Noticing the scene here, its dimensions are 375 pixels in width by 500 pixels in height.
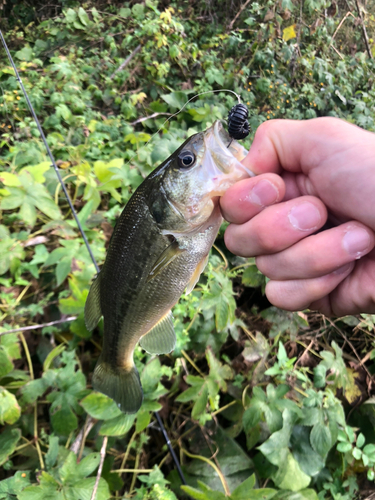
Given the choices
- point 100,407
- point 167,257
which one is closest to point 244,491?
point 100,407

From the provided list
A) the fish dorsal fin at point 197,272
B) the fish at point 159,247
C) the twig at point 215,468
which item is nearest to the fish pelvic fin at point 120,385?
the fish at point 159,247

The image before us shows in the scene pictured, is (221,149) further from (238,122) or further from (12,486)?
(12,486)

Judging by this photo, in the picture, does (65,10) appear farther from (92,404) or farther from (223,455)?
(223,455)

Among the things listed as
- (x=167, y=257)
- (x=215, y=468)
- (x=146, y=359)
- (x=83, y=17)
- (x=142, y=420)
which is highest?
(x=83, y=17)

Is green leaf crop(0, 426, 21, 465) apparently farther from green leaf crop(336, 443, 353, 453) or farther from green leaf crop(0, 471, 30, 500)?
green leaf crop(336, 443, 353, 453)

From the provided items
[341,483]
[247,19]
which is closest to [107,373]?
[341,483]

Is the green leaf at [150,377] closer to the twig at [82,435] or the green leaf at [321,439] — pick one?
the twig at [82,435]
